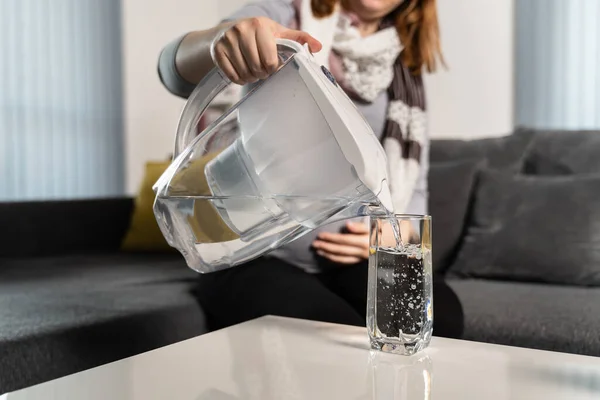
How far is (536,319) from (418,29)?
25.2 inches

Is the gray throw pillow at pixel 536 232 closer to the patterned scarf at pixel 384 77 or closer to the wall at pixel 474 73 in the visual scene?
the patterned scarf at pixel 384 77

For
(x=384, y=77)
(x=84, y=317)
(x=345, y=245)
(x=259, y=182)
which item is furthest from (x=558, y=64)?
(x=259, y=182)

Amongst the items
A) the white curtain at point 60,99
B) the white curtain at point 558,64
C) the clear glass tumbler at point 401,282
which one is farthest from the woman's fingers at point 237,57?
the white curtain at point 60,99

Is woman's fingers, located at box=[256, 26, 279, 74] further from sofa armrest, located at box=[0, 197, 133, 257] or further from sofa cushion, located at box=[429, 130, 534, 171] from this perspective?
sofa armrest, located at box=[0, 197, 133, 257]

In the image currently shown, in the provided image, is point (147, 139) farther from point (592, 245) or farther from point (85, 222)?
point (592, 245)

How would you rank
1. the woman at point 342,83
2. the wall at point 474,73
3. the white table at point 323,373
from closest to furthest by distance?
the white table at point 323,373, the woman at point 342,83, the wall at point 474,73

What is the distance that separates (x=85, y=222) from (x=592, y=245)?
1504mm

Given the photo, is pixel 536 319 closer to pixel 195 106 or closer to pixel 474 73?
pixel 195 106

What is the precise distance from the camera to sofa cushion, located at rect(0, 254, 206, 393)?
989 millimetres

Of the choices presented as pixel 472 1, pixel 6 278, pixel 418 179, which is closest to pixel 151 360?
pixel 418 179

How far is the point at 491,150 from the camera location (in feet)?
6.00

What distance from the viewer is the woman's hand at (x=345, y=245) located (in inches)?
44.9

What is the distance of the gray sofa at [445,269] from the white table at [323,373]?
1.57ft

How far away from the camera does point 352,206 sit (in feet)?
1.94
